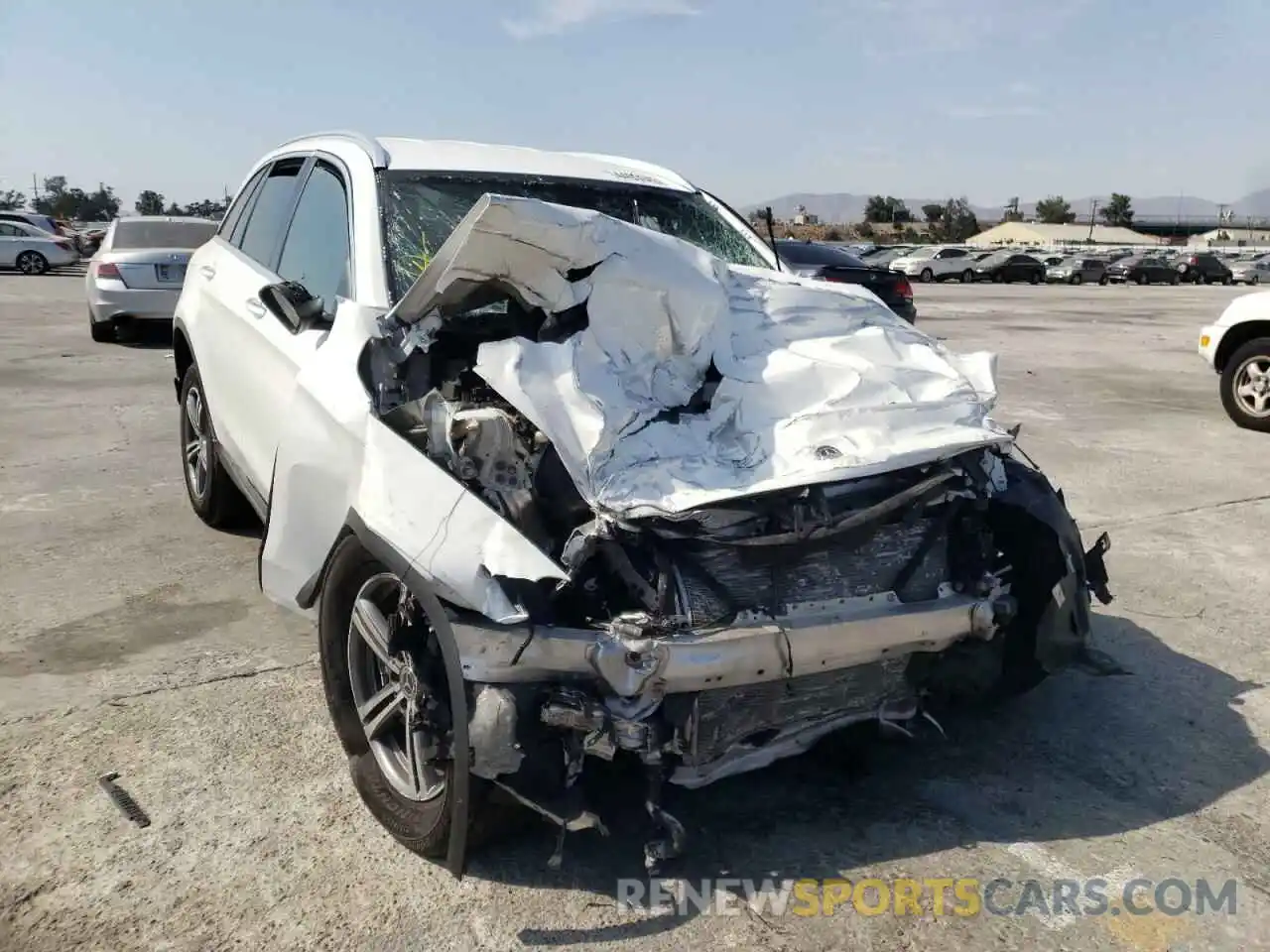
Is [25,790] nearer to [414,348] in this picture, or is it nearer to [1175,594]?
[414,348]

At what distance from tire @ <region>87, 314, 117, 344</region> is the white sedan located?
587 inches

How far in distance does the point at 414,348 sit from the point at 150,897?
62.4 inches

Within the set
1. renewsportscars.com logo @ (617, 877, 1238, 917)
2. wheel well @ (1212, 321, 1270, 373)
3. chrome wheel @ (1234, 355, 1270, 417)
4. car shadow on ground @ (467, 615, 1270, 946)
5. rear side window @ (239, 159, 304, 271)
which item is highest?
rear side window @ (239, 159, 304, 271)

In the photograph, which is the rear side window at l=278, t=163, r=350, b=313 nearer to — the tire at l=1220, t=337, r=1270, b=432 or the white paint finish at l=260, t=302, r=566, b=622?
the white paint finish at l=260, t=302, r=566, b=622

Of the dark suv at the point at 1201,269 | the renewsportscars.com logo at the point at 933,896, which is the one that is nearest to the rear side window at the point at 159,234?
the renewsportscars.com logo at the point at 933,896

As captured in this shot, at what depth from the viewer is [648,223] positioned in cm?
443

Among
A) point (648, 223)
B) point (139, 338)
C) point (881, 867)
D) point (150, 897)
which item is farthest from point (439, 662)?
point (139, 338)

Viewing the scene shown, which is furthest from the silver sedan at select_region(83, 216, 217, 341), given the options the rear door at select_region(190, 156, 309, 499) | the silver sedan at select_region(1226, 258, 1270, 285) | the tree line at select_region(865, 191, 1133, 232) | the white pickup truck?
the tree line at select_region(865, 191, 1133, 232)

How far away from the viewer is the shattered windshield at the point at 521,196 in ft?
12.2

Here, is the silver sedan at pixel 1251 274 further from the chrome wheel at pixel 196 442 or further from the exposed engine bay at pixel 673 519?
the exposed engine bay at pixel 673 519

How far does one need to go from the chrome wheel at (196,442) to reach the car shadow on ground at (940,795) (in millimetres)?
3148

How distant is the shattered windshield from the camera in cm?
372

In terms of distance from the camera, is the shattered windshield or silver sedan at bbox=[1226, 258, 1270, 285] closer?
the shattered windshield

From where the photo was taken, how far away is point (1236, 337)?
29.5 ft
